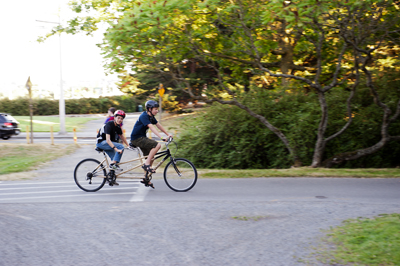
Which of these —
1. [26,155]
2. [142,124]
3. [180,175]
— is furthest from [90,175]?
[26,155]

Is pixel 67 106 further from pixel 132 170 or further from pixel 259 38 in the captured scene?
pixel 132 170

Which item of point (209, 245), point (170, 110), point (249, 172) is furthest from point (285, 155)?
point (170, 110)

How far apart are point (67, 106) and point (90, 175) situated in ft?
159

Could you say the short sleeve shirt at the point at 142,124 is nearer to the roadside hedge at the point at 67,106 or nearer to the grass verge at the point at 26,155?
the grass verge at the point at 26,155

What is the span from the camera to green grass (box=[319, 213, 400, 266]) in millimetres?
4266

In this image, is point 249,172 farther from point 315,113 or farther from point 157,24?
point 157,24

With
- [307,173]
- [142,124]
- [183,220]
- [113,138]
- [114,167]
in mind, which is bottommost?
[183,220]

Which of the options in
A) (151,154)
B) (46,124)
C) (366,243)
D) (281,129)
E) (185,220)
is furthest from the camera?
(46,124)

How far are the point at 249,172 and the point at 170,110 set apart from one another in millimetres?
23289

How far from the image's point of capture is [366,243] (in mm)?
4652

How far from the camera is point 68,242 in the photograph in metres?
5.17

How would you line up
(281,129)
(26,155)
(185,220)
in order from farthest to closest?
(26,155), (281,129), (185,220)

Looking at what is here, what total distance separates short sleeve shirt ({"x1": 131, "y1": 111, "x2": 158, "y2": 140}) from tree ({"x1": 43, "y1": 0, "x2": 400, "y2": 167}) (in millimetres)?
2868

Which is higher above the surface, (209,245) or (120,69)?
(120,69)
